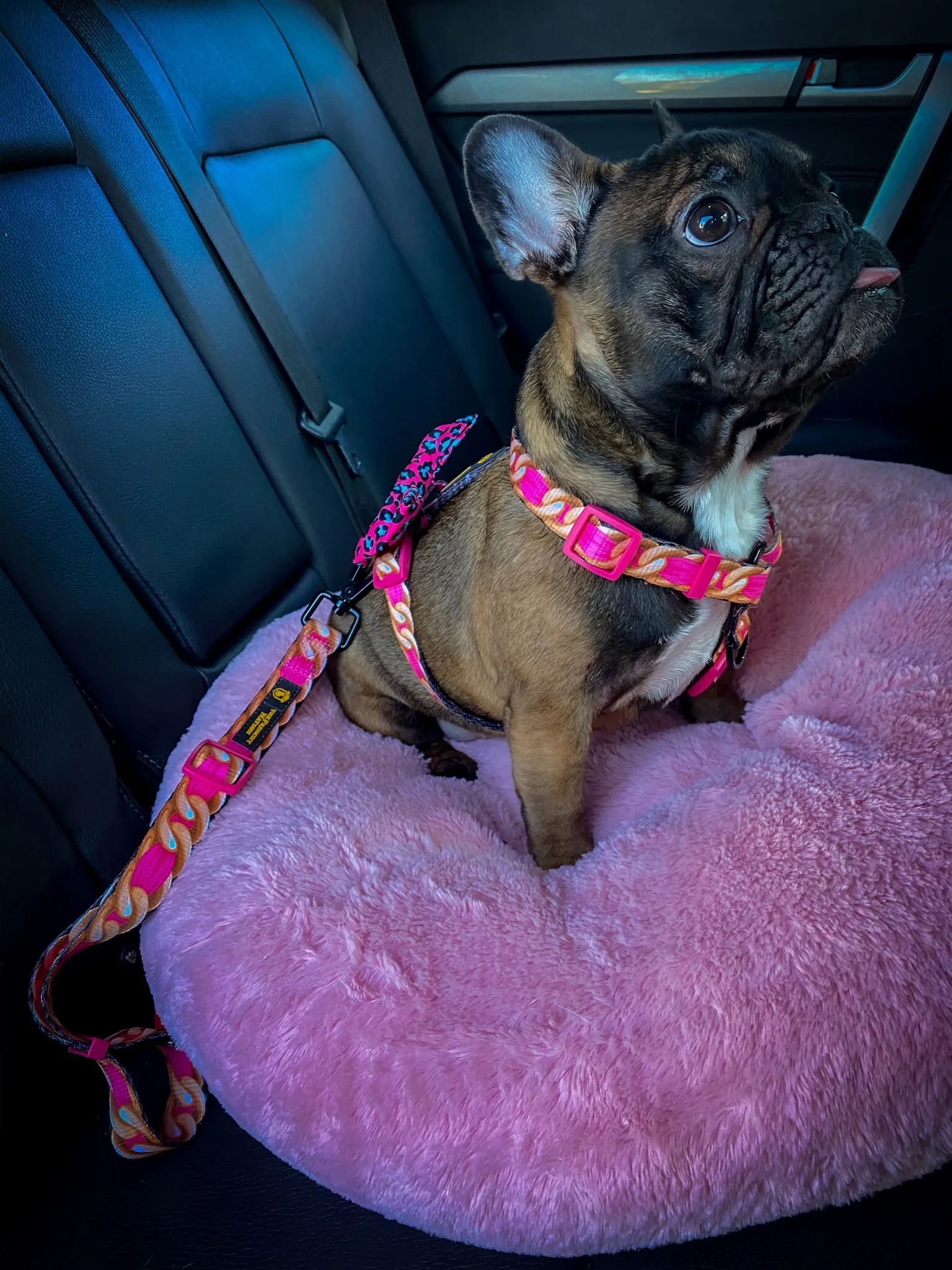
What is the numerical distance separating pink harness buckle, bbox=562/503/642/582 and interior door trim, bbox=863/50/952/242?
1.15m

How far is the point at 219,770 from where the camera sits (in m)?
1.31

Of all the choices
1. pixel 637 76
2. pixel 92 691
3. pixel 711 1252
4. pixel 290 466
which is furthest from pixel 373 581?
pixel 637 76

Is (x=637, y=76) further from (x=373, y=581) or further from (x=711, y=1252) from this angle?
(x=711, y=1252)

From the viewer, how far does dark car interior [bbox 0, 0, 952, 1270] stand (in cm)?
103

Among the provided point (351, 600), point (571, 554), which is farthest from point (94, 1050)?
point (571, 554)

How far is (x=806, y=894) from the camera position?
0.92 meters

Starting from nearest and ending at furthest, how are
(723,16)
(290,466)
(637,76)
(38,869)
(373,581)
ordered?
(38,869)
(373,581)
(290,466)
(723,16)
(637,76)

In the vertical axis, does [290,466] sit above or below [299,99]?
below

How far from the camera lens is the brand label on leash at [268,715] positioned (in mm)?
1361

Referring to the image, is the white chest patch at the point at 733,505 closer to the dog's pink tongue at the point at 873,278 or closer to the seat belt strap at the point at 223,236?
the dog's pink tongue at the point at 873,278

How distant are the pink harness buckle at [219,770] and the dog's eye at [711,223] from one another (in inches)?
38.1

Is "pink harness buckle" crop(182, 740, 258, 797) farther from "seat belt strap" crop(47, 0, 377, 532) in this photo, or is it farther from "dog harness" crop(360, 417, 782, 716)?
"seat belt strap" crop(47, 0, 377, 532)

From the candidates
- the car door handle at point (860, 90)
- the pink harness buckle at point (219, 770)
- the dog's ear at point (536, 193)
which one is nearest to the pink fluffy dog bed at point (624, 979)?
the pink harness buckle at point (219, 770)

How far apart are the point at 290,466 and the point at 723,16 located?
54.3 inches
